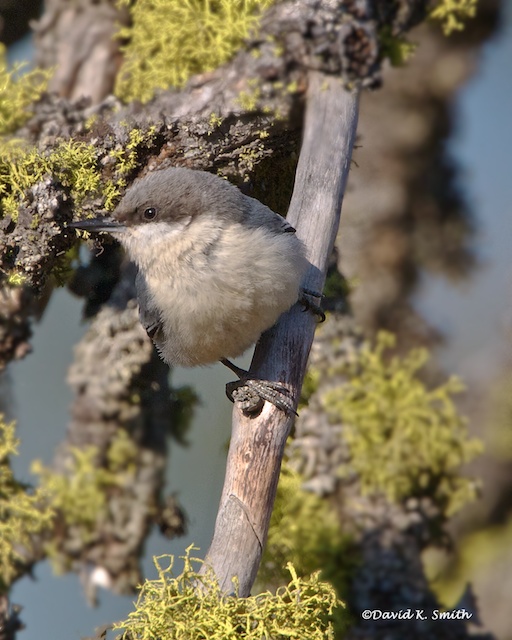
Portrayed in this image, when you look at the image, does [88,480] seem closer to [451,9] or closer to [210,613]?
[210,613]

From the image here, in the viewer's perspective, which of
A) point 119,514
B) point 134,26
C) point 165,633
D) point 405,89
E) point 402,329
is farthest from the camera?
point 405,89

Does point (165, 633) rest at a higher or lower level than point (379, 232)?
lower

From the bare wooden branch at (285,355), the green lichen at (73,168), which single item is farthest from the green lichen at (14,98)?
the bare wooden branch at (285,355)

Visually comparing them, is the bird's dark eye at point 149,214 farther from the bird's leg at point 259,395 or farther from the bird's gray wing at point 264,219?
the bird's leg at point 259,395

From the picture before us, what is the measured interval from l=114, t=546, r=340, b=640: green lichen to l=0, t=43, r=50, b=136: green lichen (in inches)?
68.8

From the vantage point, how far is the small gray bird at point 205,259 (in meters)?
1.89

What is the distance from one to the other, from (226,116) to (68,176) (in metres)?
0.56

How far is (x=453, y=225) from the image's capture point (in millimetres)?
3996

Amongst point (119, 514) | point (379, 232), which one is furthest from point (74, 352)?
point (379, 232)

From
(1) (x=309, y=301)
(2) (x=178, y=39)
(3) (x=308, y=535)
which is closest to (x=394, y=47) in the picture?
(2) (x=178, y=39)

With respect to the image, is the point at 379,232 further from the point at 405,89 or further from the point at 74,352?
the point at 74,352

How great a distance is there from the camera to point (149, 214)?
6.47 ft

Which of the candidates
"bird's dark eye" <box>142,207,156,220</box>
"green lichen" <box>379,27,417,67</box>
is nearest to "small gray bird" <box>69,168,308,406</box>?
"bird's dark eye" <box>142,207,156,220</box>

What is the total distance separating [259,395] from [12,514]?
4.39ft
